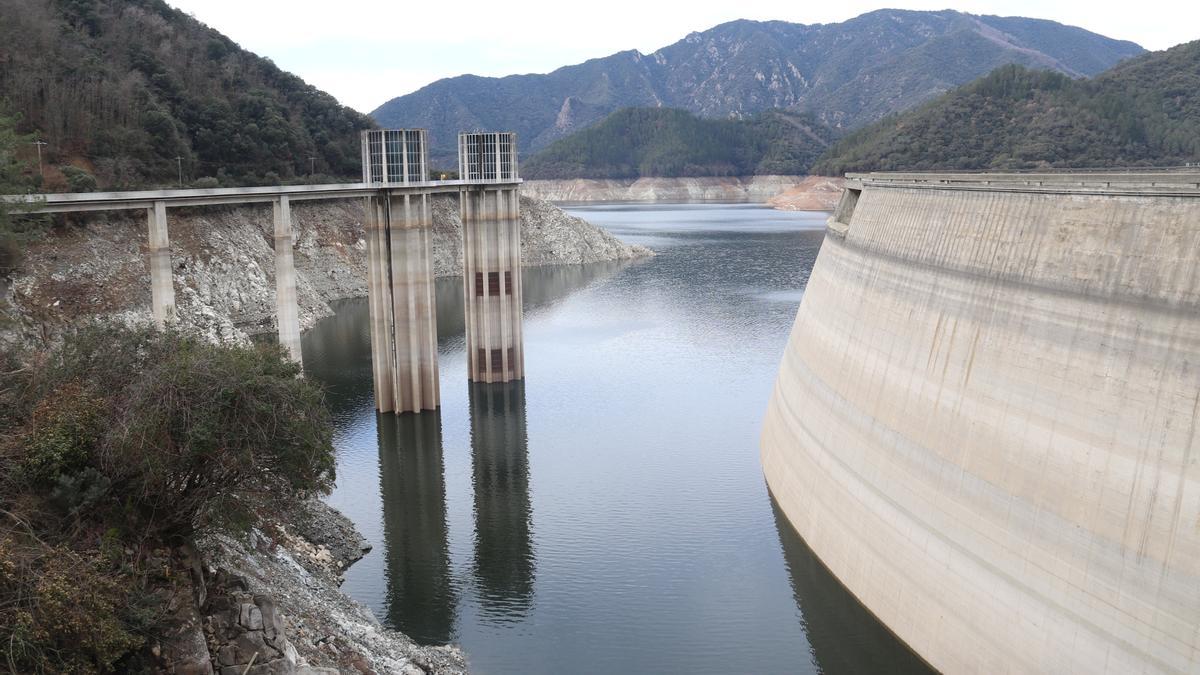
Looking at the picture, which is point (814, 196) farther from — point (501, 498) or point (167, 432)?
point (167, 432)

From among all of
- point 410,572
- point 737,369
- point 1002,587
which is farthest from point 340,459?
point 1002,587

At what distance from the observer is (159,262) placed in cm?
2870

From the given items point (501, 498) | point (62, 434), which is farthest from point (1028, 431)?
point (501, 498)

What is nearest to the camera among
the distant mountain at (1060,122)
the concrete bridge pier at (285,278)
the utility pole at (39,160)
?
the concrete bridge pier at (285,278)

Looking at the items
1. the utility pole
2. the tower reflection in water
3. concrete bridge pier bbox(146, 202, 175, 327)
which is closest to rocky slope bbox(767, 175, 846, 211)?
the utility pole

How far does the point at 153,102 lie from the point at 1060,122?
8467 centimetres

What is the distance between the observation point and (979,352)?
16.8 metres

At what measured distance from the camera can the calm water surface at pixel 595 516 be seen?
19.9 meters

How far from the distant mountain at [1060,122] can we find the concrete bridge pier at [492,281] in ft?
194

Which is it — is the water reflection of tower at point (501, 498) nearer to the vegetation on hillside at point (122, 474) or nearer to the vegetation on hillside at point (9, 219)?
the vegetation on hillside at point (122, 474)

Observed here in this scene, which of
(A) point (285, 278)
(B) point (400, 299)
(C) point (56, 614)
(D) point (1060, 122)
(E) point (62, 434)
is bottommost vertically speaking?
(C) point (56, 614)

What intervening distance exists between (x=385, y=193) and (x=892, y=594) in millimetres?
24882

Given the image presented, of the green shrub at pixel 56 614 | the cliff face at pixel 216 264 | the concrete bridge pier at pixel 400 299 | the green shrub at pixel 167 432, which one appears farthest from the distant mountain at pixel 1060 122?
the green shrub at pixel 56 614

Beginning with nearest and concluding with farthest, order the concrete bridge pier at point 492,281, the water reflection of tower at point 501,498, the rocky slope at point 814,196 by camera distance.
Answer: the water reflection of tower at point 501,498 < the concrete bridge pier at point 492,281 < the rocky slope at point 814,196
